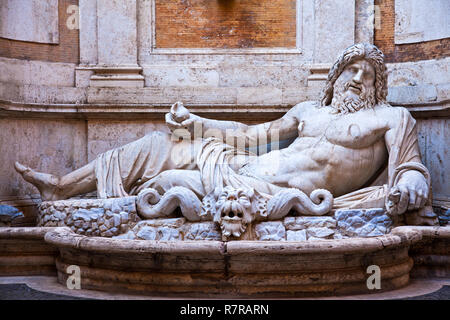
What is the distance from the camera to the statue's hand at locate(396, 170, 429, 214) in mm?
4605

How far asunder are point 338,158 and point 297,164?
0.34 meters

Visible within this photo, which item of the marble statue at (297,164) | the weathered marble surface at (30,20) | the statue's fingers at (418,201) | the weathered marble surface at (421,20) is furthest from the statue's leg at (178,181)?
the weathered marble surface at (421,20)

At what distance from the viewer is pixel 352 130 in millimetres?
5117

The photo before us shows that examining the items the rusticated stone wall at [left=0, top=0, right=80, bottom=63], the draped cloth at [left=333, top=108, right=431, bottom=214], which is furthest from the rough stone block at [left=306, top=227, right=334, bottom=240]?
the rusticated stone wall at [left=0, top=0, right=80, bottom=63]

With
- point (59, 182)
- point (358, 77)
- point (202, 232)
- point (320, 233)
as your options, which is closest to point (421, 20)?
point (358, 77)

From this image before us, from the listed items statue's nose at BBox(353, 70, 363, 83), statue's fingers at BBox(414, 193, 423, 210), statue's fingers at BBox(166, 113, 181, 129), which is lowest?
statue's fingers at BBox(414, 193, 423, 210)

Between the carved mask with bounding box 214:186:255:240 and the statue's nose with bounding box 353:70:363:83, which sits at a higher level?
the statue's nose with bounding box 353:70:363:83

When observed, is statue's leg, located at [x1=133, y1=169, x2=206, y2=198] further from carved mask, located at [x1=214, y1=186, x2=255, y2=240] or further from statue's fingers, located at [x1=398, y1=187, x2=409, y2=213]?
statue's fingers, located at [x1=398, y1=187, x2=409, y2=213]

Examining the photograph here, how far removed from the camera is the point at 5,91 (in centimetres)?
616

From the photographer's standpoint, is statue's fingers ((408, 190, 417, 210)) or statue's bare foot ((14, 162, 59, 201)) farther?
statue's bare foot ((14, 162, 59, 201))

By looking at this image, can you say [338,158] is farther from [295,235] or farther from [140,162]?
[140,162]

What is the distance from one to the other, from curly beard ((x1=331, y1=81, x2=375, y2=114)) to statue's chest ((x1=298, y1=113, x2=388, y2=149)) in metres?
0.09

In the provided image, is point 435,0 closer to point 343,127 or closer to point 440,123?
point 440,123

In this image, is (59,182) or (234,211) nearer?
(234,211)
